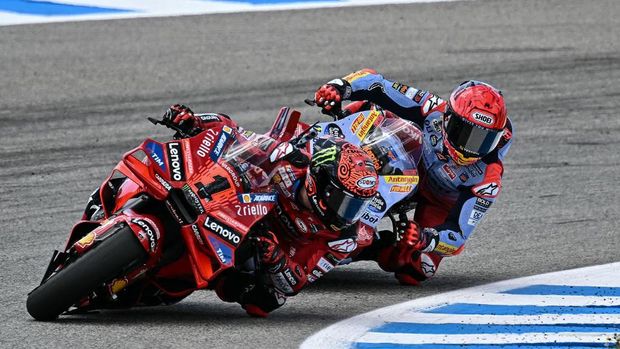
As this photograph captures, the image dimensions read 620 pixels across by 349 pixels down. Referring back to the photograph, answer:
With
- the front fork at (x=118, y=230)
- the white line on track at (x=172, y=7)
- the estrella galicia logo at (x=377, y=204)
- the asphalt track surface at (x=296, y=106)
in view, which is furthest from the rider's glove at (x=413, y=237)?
the white line on track at (x=172, y=7)

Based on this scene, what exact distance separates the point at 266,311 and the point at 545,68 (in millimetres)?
8896

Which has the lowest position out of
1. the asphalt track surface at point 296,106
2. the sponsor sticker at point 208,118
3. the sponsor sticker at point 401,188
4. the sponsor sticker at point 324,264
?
the asphalt track surface at point 296,106

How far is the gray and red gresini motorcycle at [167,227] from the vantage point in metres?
Answer: 6.94

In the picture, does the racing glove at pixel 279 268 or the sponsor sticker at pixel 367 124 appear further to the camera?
the sponsor sticker at pixel 367 124

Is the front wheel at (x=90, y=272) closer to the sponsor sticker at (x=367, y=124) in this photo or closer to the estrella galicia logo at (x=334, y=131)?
the estrella galicia logo at (x=334, y=131)

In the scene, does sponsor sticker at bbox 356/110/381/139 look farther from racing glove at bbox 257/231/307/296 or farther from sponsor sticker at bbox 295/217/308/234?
racing glove at bbox 257/231/307/296

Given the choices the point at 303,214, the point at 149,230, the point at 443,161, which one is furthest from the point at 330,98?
the point at 149,230

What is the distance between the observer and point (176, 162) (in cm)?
731

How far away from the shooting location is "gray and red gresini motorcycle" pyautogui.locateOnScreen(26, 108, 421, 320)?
694 cm

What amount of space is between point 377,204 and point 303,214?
0.71 m

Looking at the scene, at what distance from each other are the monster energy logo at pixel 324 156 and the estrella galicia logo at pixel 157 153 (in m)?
0.82

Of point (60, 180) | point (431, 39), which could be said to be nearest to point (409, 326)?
point (60, 180)

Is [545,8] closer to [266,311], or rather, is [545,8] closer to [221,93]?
[221,93]

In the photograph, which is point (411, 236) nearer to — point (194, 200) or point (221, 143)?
point (221, 143)
